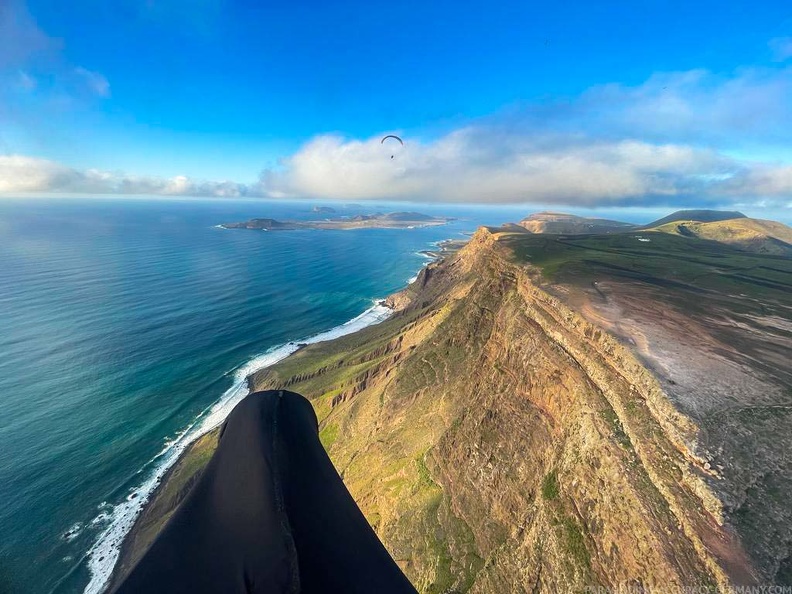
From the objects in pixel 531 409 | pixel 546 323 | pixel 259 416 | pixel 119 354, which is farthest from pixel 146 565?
pixel 119 354

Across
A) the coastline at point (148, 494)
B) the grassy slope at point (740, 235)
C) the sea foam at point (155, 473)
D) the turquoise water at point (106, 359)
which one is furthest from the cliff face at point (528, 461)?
the grassy slope at point (740, 235)

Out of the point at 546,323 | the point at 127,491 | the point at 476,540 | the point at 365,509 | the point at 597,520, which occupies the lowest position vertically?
the point at 127,491

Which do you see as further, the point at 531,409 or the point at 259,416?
the point at 531,409

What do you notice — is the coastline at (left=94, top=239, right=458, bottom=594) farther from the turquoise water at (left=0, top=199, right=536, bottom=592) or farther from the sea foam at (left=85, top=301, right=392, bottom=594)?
the turquoise water at (left=0, top=199, right=536, bottom=592)

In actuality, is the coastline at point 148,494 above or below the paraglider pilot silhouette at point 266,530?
below

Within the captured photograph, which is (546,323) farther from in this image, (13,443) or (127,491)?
(13,443)

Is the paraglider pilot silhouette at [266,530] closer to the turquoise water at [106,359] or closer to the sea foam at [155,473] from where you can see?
the sea foam at [155,473]
